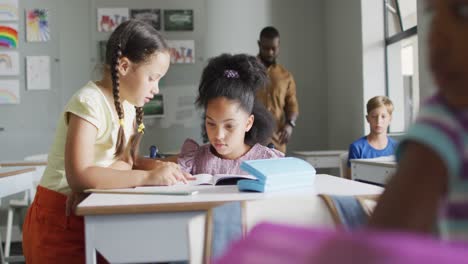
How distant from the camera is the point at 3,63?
14.7ft

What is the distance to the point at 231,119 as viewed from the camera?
1.97m

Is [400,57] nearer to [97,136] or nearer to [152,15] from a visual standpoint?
[152,15]

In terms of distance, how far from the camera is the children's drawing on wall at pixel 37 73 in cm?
454

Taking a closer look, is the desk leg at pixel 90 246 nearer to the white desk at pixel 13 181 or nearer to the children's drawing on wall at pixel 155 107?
the white desk at pixel 13 181

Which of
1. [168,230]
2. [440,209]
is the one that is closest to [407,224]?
[440,209]

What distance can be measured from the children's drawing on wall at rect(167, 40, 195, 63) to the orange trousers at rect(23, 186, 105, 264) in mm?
3322

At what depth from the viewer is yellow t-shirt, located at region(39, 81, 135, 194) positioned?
1464 mm

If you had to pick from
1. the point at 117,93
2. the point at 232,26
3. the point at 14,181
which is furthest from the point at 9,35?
the point at 117,93

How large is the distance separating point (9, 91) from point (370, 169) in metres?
3.26

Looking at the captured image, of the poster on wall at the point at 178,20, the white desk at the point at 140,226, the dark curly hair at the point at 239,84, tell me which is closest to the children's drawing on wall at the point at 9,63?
the poster on wall at the point at 178,20

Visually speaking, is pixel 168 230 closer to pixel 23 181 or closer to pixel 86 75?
pixel 23 181

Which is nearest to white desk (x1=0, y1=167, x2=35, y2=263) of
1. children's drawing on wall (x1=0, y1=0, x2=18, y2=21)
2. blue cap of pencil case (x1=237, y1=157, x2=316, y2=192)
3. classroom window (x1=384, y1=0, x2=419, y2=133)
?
blue cap of pencil case (x1=237, y1=157, x2=316, y2=192)

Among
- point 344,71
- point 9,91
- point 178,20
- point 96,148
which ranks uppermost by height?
point 178,20

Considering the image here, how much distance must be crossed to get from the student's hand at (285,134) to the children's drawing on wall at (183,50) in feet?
3.82
